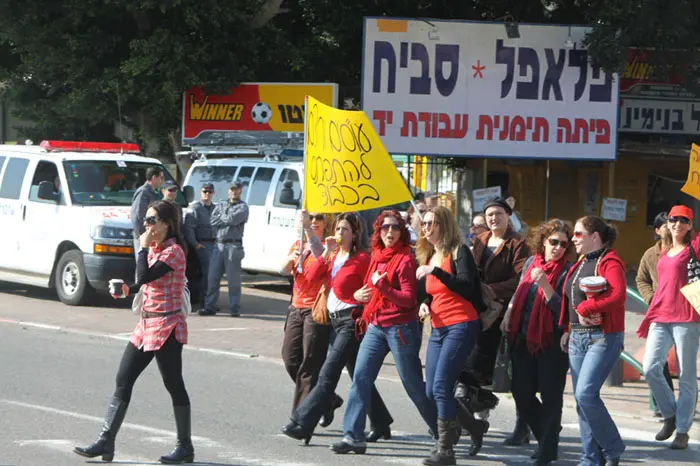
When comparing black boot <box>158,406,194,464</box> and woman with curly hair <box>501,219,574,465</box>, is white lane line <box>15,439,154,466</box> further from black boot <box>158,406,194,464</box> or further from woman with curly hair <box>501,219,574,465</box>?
woman with curly hair <box>501,219,574,465</box>

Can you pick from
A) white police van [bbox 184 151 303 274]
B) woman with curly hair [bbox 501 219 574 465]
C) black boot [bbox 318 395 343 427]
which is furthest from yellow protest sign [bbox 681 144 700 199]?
white police van [bbox 184 151 303 274]

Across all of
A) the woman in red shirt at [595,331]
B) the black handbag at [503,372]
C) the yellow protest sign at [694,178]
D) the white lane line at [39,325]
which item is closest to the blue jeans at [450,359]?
the black handbag at [503,372]

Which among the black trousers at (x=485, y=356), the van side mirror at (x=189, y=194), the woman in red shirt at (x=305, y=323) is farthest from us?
the van side mirror at (x=189, y=194)

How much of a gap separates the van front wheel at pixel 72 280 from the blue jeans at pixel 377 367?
874cm

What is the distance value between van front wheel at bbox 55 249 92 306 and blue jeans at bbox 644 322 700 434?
29.6 ft

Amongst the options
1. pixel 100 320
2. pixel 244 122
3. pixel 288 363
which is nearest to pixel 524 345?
pixel 288 363

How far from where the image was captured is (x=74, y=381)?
440 inches

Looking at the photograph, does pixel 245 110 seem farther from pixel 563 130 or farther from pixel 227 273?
pixel 227 273

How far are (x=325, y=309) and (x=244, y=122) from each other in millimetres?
13676

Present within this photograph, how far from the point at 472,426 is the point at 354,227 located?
157 centimetres

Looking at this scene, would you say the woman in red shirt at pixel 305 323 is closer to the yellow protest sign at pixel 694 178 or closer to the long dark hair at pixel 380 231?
the long dark hair at pixel 380 231

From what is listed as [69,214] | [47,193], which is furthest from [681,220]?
[47,193]

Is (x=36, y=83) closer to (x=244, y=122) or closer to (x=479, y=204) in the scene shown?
(x=244, y=122)

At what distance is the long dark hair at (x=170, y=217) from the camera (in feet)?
26.9
